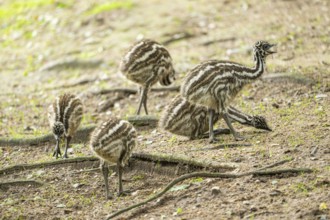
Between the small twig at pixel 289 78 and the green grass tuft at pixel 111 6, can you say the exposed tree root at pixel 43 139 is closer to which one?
the small twig at pixel 289 78

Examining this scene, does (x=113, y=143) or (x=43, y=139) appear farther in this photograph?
(x=43, y=139)

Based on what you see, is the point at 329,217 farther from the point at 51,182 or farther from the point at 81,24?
the point at 81,24

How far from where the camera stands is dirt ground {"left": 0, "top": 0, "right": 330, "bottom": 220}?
873 centimetres

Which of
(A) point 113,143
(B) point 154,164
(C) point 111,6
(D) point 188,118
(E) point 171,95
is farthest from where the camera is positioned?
(C) point 111,6

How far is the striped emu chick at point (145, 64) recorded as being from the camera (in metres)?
12.8

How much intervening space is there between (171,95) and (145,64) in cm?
173

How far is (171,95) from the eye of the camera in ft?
47.2

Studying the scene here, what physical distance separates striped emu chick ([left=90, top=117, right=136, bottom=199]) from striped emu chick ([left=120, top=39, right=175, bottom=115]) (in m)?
3.24

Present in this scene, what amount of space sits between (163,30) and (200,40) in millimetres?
1461

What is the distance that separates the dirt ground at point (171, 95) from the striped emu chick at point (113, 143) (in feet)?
1.48

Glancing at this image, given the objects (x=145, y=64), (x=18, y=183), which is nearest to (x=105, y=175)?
(x=18, y=183)

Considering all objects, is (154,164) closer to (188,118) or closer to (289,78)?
(188,118)

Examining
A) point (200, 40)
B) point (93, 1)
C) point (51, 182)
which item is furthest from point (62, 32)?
point (51, 182)

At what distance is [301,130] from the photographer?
1027 cm
